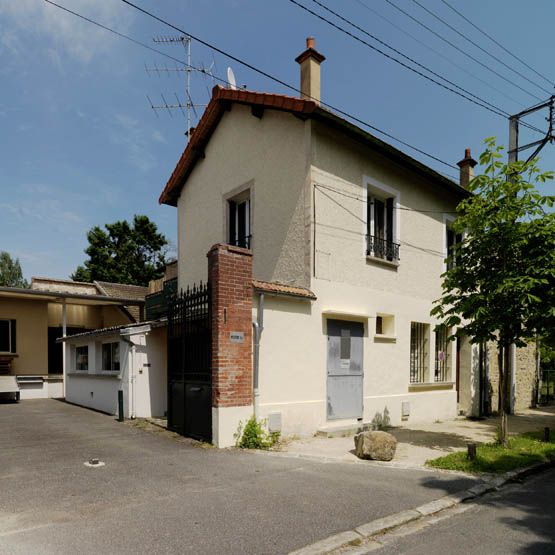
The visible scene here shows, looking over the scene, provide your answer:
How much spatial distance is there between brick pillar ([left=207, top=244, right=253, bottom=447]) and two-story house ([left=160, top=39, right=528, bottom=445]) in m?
0.12

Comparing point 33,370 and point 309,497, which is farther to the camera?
point 33,370

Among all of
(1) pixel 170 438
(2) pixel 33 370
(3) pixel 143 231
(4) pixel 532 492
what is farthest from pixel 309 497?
(3) pixel 143 231

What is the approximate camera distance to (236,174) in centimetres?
1185

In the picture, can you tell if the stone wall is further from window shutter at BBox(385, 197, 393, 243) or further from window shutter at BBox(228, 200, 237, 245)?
window shutter at BBox(228, 200, 237, 245)

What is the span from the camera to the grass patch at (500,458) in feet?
22.3

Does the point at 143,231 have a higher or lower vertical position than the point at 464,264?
higher

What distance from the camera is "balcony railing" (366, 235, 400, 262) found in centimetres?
1110

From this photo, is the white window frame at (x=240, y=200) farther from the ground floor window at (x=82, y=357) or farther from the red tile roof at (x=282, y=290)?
the ground floor window at (x=82, y=357)

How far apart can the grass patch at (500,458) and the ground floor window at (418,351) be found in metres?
3.63

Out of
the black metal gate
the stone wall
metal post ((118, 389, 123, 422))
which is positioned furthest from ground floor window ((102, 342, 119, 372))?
the stone wall

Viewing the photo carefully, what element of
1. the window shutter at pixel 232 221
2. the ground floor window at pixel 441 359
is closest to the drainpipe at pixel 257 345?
the window shutter at pixel 232 221

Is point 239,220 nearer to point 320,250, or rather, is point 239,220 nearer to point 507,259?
point 320,250

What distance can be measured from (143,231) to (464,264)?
1307 inches

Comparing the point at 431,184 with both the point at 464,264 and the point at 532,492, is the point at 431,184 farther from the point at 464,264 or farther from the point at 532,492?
the point at 532,492
